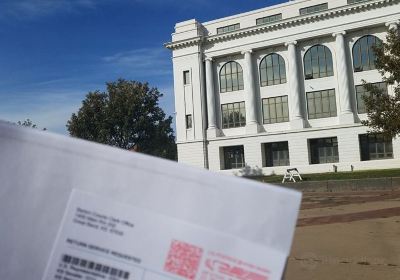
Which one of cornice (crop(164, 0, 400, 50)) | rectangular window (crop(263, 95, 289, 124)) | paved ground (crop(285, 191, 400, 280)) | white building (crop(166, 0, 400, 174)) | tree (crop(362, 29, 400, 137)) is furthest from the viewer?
rectangular window (crop(263, 95, 289, 124))

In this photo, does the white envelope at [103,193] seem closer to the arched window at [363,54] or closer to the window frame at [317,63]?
the arched window at [363,54]

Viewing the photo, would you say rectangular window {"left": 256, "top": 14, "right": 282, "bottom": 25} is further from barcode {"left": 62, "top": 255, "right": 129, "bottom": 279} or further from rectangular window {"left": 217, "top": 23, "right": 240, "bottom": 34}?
barcode {"left": 62, "top": 255, "right": 129, "bottom": 279}

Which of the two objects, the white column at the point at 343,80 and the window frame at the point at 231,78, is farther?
the window frame at the point at 231,78

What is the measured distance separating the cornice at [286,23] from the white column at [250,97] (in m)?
2.13

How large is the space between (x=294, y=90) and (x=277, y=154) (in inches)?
248

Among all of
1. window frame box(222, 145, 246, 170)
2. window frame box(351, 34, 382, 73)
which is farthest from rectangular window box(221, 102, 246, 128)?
window frame box(351, 34, 382, 73)

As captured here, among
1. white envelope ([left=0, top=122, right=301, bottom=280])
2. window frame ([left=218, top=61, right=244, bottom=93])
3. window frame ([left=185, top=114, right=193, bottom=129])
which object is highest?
window frame ([left=218, top=61, right=244, bottom=93])

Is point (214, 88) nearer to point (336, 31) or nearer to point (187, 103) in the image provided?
point (187, 103)

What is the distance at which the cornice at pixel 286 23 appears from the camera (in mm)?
37688

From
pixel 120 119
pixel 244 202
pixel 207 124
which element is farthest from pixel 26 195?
pixel 120 119

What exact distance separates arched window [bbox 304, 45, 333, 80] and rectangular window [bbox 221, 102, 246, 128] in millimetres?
7181

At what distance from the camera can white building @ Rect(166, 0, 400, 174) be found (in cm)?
3812

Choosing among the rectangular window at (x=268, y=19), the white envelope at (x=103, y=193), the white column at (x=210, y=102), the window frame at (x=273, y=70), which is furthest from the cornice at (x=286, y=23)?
the white envelope at (x=103, y=193)

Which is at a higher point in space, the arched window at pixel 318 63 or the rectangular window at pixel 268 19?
the rectangular window at pixel 268 19
